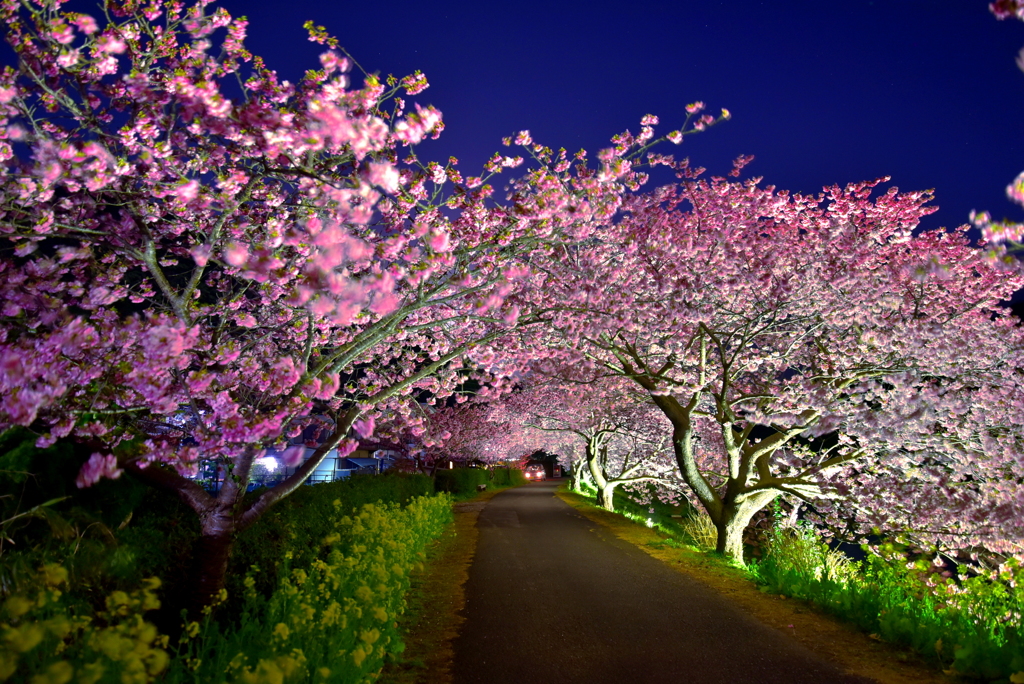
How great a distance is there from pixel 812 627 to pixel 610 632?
2.52 metres

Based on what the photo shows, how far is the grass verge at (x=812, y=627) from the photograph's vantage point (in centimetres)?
541

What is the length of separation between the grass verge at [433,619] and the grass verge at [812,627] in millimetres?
3969

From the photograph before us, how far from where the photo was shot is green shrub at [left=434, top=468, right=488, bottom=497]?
31.2m

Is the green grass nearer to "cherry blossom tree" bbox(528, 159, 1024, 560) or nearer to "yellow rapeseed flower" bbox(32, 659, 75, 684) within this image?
"cherry blossom tree" bbox(528, 159, 1024, 560)

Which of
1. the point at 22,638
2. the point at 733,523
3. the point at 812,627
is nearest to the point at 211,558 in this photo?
the point at 22,638

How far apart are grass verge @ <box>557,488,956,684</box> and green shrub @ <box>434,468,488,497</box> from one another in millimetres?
20474

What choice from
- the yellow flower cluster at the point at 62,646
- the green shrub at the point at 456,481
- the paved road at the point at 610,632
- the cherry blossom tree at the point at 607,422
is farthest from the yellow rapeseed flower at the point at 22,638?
the green shrub at the point at 456,481

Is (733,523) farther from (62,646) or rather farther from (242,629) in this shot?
(62,646)

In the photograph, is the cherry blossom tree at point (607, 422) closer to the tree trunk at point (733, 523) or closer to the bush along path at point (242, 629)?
the tree trunk at point (733, 523)

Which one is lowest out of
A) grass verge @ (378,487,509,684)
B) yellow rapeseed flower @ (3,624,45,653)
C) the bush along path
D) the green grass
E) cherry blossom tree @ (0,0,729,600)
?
grass verge @ (378,487,509,684)

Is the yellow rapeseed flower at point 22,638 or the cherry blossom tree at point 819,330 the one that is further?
the cherry blossom tree at point 819,330

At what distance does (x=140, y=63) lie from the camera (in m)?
4.82

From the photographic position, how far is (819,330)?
1204cm

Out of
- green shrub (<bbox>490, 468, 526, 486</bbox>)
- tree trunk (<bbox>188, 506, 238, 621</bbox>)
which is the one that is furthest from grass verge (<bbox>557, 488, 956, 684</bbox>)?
green shrub (<bbox>490, 468, 526, 486</bbox>)
